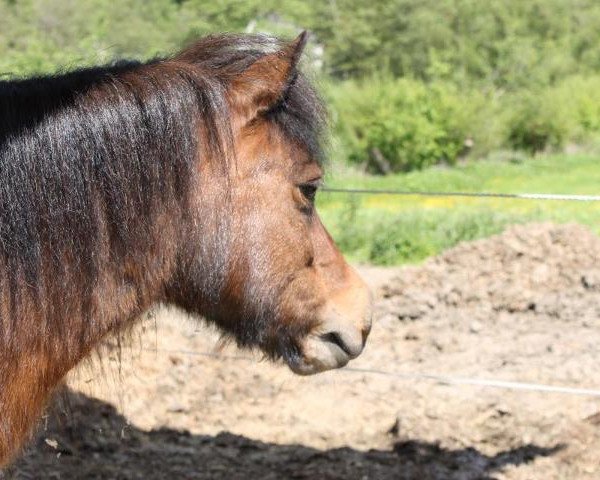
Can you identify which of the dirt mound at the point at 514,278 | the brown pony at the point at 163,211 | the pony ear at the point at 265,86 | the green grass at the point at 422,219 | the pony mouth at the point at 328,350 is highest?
the pony ear at the point at 265,86

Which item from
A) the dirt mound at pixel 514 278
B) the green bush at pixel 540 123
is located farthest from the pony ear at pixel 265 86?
the green bush at pixel 540 123

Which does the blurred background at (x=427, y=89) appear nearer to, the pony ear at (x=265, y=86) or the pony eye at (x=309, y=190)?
the pony eye at (x=309, y=190)

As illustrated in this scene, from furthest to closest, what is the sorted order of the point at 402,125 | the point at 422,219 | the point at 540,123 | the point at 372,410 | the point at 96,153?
the point at 540,123, the point at 402,125, the point at 422,219, the point at 372,410, the point at 96,153

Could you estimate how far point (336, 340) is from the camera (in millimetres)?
3225

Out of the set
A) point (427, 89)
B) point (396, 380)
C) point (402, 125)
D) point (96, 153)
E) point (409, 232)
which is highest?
point (96, 153)

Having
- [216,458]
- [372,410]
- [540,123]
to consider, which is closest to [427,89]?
[540,123]

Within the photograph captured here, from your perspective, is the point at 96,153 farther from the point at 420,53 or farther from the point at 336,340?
the point at 420,53

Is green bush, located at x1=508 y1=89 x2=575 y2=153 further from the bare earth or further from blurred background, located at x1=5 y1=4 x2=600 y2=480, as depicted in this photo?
the bare earth

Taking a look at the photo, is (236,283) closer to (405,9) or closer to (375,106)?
(375,106)

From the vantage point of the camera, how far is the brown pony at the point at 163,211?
2680mm

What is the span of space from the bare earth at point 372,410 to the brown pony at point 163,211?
1396 millimetres

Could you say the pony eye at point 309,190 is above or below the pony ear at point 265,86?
below

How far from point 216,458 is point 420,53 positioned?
40619mm

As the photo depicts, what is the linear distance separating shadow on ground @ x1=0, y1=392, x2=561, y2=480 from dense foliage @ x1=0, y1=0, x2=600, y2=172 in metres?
15.4
